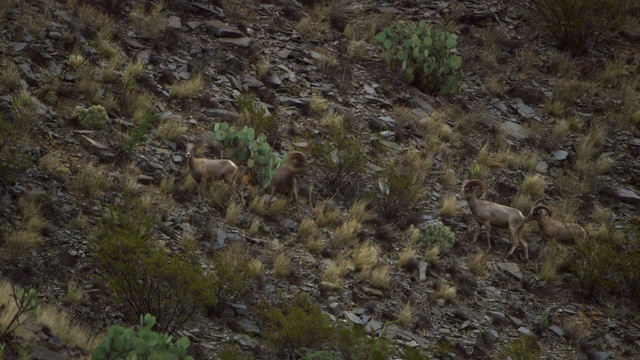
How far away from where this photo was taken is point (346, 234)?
12.2 meters

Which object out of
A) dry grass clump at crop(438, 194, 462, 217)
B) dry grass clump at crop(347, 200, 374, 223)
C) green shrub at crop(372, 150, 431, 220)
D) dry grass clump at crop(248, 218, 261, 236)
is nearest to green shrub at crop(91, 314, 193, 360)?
dry grass clump at crop(248, 218, 261, 236)

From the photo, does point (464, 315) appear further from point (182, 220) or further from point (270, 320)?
point (182, 220)

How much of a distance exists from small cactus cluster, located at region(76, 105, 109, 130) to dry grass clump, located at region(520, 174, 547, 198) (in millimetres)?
7424

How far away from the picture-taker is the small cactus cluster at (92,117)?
12305mm

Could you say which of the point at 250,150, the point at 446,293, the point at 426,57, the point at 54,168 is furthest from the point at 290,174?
the point at 426,57

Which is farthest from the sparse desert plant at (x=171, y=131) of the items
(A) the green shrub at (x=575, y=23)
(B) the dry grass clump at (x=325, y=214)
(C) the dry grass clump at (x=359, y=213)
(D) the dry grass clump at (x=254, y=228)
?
(A) the green shrub at (x=575, y=23)

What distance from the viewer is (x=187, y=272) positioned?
366 inches

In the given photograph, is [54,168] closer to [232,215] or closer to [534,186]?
[232,215]

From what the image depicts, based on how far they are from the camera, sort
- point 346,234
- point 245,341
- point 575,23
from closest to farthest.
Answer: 1. point 245,341
2. point 346,234
3. point 575,23

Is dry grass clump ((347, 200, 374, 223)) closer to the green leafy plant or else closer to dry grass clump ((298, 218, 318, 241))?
dry grass clump ((298, 218, 318, 241))

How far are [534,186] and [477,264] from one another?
3042mm

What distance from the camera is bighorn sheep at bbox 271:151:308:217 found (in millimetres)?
12378

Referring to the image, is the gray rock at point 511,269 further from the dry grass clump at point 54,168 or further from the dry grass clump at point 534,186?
the dry grass clump at point 54,168

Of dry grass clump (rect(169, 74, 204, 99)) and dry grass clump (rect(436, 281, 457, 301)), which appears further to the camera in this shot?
dry grass clump (rect(169, 74, 204, 99))
